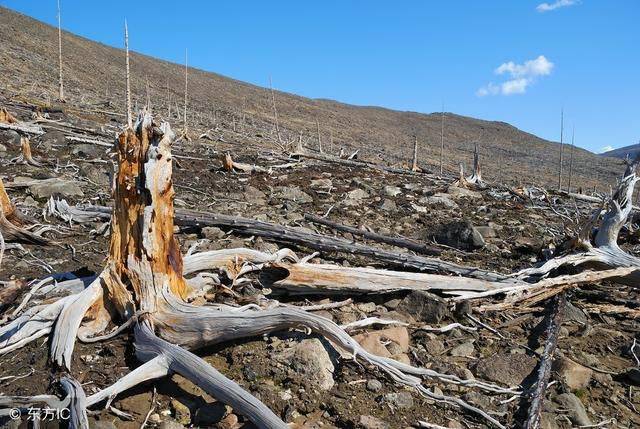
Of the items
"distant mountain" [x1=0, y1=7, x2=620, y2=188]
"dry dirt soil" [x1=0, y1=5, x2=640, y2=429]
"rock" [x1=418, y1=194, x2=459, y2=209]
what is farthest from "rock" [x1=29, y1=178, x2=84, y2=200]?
"distant mountain" [x1=0, y1=7, x2=620, y2=188]

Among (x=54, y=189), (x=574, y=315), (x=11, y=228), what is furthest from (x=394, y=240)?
(x=54, y=189)

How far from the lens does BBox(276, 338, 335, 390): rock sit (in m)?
3.06

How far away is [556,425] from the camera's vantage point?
301 centimetres

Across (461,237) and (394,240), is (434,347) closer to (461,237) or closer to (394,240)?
(394,240)

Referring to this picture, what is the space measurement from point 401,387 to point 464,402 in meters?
0.38

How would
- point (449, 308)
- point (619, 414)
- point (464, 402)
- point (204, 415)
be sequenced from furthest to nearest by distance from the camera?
point (449, 308), point (619, 414), point (464, 402), point (204, 415)

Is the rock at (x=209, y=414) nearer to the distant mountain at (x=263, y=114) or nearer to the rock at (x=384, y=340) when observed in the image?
the rock at (x=384, y=340)

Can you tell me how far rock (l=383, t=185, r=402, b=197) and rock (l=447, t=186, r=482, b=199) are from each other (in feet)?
3.46

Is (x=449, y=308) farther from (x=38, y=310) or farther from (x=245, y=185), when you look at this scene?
(x=245, y=185)

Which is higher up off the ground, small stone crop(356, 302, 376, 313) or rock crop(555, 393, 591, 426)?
small stone crop(356, 302, 376, 313)

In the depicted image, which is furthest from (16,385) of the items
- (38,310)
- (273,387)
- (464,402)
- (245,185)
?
(245,185)

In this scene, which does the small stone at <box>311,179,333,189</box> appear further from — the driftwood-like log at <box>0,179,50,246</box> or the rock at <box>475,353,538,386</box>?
the rock at <box>475,353,538,386</box>

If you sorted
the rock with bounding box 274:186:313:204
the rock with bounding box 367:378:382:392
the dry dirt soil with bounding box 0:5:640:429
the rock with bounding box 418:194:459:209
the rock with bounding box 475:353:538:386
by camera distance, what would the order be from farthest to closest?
1. the rock with bounding box 418:194:459:209
2. the rock with bounding box 274:186:313:204
3. the rock with bounding box 475:353:538:386
4. the rock with bounding box 367:378:382:392
5. the dry dirt soil with bounding box 0:5:640:429

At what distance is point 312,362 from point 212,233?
2674mm
